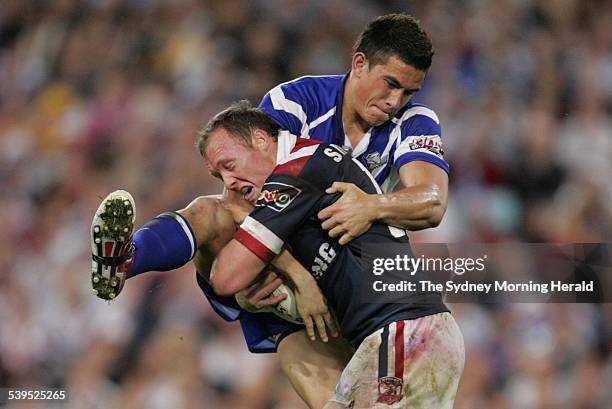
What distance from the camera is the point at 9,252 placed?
603cm

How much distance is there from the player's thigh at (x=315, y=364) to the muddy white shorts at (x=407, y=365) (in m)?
0.48

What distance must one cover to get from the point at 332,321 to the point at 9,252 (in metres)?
3.66

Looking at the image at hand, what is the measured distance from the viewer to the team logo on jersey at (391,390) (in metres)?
2.58

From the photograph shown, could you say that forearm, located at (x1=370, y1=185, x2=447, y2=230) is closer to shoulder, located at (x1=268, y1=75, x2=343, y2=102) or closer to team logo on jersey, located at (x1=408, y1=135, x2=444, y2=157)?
team logo on jersey, located at (x1=408, y1=135, x2=444, y2=157)

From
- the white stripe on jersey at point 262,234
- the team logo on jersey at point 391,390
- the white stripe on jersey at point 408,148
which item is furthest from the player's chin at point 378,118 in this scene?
the team logo on jersey at point 391,390

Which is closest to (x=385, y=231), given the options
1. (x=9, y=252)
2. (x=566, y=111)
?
(x=566, y=111)

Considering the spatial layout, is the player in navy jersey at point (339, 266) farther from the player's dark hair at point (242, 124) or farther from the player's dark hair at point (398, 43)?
the player's dark hair at point (398, 43)

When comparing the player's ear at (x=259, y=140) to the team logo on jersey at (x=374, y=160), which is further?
the team logo on jersey at (x=374, y=160)

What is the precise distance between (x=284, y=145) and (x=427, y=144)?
561 mm

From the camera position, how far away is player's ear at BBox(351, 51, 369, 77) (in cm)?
323

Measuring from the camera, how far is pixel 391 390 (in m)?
2.59

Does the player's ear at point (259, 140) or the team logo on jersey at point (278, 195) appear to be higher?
the player's ear at point (259, 140)

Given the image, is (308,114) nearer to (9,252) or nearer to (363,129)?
(363,129)

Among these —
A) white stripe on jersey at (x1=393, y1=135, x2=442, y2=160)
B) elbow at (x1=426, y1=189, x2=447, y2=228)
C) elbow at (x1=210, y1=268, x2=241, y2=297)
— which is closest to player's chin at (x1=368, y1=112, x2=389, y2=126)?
white stripe on jersey at (x1=393, y1=135, x2=442, y2=160)
